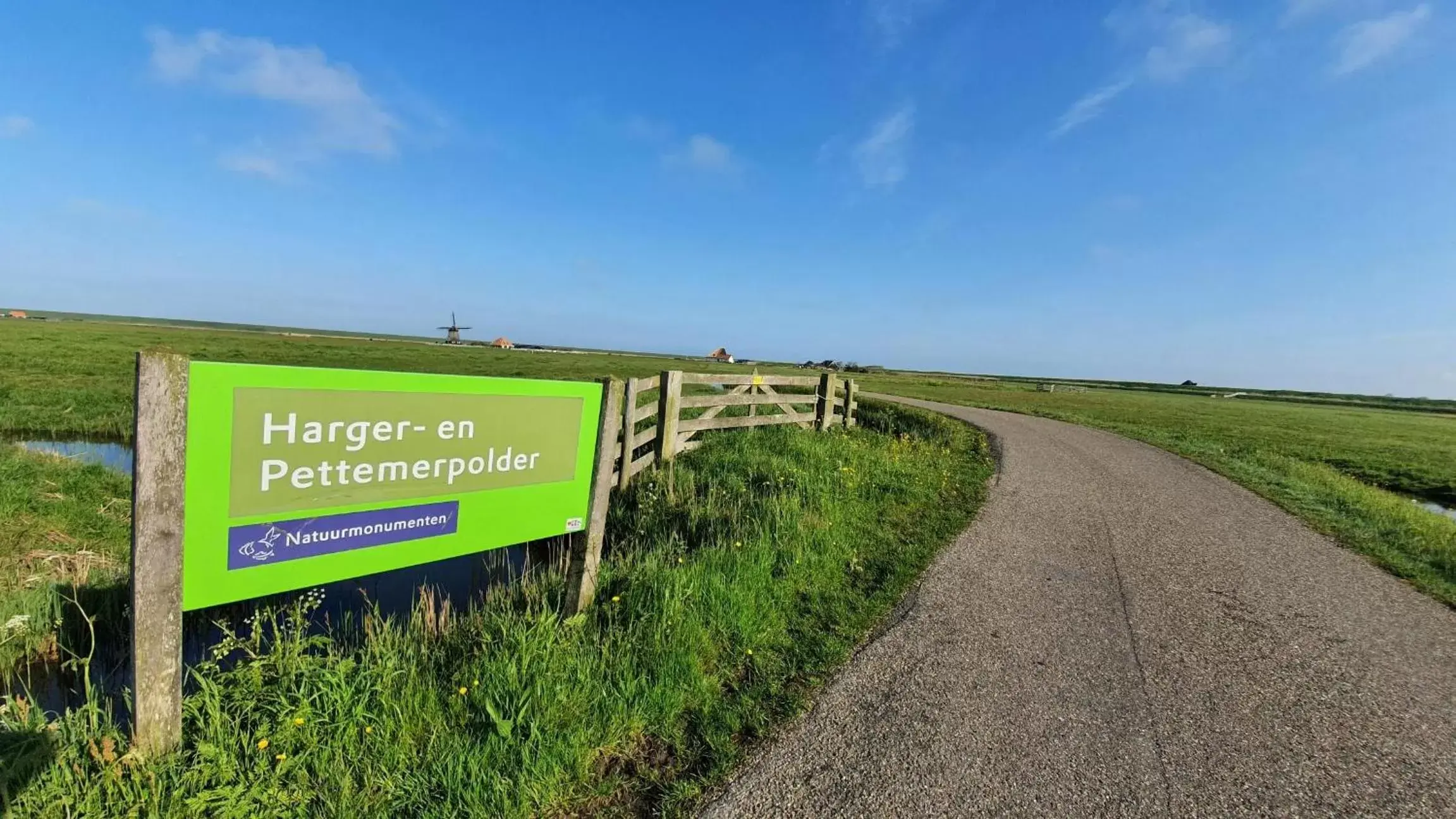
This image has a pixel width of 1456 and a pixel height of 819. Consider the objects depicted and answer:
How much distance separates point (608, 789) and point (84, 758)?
216cm

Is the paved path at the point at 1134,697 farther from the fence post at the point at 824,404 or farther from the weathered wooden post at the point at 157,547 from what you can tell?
the fence post at the point at 824,404

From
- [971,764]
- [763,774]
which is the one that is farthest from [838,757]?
[971,764]

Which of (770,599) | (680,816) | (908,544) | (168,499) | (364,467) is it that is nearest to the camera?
(168,499)

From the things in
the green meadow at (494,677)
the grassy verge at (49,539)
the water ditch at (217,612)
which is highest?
the green meadow at (494,677)

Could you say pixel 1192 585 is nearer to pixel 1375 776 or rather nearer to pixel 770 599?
pixel 1375 776

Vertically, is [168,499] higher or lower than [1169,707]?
higher

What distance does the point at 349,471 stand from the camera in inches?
111

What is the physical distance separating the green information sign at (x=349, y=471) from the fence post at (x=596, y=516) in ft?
1.05

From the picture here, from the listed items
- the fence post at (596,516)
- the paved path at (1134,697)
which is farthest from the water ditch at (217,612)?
the paved path at (1134,697)

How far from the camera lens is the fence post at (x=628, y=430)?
708 centimetres

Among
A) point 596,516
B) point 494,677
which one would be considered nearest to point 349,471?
point 494,677

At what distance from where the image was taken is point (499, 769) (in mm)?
2549

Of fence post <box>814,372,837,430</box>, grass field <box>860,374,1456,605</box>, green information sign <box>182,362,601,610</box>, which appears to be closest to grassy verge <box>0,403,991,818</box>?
green information sign <box>182,362,601,610</box>

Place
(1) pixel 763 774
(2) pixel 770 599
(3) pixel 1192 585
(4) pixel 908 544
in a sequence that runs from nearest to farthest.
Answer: (1) pixel 763 774
(2) pixel 770 599
(3) pixel 1192 585
(4) pixel 908 544
